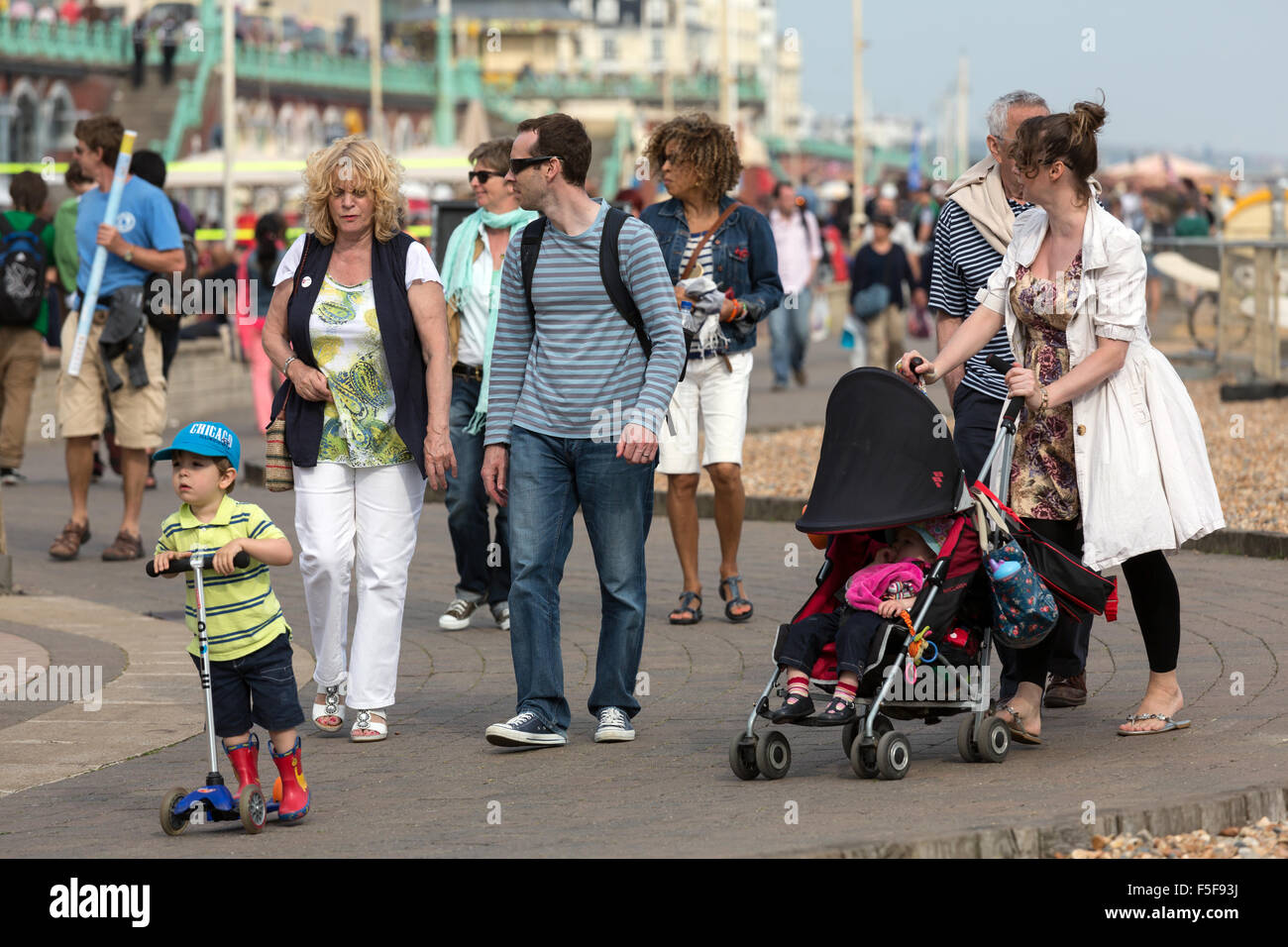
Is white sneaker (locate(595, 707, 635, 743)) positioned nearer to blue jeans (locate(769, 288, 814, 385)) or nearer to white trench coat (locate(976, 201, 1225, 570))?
white trench coat (locate(976, 201, 1225, 570))

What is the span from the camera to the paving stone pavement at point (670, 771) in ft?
17.5

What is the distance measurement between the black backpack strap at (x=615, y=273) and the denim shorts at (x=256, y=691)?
1558mm

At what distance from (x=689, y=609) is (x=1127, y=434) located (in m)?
3.01

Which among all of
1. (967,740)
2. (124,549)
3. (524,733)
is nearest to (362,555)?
(524,733)

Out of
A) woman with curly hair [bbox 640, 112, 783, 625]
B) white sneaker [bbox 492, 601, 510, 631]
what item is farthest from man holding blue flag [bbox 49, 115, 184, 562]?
woman with curly hair [bbox 640, 112, 783, 625]

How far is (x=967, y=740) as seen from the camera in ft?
20.1

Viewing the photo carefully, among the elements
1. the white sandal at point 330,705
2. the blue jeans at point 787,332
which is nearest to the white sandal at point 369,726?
the white sandal at point 330,705

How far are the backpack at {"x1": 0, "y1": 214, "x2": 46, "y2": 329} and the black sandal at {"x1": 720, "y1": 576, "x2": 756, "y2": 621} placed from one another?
5.86 metres

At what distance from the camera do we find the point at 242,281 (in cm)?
1681

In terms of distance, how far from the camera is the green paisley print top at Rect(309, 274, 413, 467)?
22.4 ft

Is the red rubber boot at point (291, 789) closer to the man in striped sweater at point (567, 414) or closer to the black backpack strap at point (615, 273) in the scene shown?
the man in striped sweater at point (567, 414)

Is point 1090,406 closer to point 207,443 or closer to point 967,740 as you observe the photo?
point 967,740

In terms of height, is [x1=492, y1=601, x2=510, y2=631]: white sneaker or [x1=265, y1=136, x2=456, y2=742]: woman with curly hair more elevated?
[x1=265, y1=136, x2=456, y2=742]: woman with curly hair
